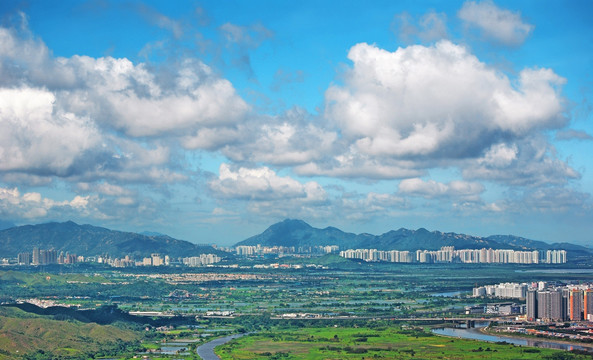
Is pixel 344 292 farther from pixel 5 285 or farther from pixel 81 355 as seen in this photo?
pixel 81 355

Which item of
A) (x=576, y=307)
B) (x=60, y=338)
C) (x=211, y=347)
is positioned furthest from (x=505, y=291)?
(x=60, y=338)

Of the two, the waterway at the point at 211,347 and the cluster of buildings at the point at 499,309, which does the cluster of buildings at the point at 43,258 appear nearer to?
the cluster of buildings at the point at 499,309

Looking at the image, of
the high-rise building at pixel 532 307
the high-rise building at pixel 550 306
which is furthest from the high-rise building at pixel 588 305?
the high-rise building at pixel 532 307

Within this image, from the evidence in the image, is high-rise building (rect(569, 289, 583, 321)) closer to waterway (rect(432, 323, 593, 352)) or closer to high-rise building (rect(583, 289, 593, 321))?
high-rise building (rect(583, 289, 593, 321))

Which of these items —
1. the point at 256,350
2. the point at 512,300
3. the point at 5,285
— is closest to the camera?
the point at 256,350

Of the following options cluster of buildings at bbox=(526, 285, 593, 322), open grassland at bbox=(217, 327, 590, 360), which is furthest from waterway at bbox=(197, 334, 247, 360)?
cluster of buildings at bbox=(526, 285, 593, 322)

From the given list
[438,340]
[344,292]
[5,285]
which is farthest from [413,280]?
[438,340]
